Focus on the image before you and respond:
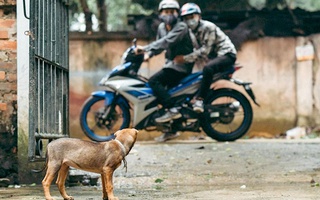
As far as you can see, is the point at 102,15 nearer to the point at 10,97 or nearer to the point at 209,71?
the point at 209,71

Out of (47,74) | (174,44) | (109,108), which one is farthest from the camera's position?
(109,108)

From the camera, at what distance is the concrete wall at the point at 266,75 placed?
13.0 meters

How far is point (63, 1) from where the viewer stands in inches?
250

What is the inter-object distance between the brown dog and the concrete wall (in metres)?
8.21

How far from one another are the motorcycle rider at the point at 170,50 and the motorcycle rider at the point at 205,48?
0.35 ft

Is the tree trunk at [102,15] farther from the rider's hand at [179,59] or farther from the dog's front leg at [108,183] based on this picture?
the dog's front leg at [108,183]

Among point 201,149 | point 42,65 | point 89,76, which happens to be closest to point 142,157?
point 201,149

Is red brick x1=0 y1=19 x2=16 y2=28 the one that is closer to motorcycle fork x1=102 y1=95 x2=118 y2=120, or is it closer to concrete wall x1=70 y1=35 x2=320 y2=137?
motorcycle fork x1=102 y1=95 x2=118 y2=120

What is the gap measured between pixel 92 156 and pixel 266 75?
8.84m

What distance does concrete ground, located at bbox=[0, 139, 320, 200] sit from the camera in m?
5.33

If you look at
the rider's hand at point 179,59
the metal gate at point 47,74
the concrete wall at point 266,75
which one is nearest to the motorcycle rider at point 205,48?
the rider's hand at point 179,59

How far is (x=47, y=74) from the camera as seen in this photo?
5.76 meters

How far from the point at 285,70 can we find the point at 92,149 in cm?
893

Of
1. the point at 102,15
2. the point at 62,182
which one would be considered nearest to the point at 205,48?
the point at 102,15
